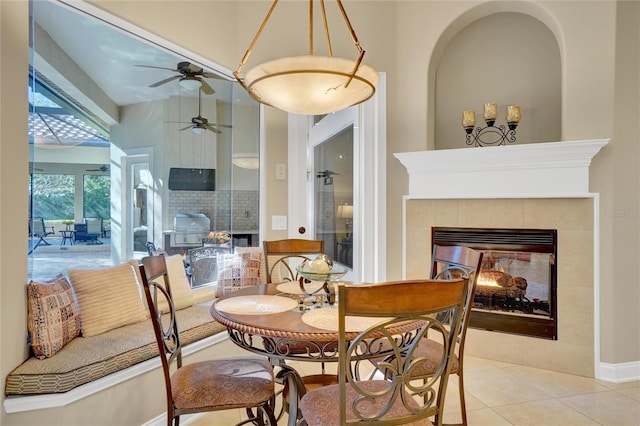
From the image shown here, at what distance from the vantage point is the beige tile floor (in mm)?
2217

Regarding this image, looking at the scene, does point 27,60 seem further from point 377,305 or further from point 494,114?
point 494,114

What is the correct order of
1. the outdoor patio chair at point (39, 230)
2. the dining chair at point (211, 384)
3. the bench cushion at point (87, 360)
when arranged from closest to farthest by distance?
the dining chair at point (211, 384), the bench cushion at point (87, 360), the outdoor patio chair at point (39, 230)

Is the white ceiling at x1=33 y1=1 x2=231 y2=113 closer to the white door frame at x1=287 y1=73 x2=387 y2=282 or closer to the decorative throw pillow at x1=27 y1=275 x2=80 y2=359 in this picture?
the white door frame at x1=287 y1=73 x2=387 y2=282

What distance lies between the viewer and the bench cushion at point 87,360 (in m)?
1.64

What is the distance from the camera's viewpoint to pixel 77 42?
88.0 inches

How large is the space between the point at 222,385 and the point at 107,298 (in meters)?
0.96

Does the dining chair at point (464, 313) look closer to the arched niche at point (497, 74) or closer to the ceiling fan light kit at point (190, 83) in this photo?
the arched niche at point (497, 74)

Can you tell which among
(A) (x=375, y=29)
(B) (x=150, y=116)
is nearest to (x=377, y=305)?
(B) (x=150, y=116)

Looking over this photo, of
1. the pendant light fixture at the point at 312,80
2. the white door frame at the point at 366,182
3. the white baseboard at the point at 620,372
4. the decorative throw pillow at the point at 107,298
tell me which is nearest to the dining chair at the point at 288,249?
the white door frame at the point at 366,182

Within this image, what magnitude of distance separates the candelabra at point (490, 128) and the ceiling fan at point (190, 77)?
6.97 ft

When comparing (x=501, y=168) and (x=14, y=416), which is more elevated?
(x=501, y=168)

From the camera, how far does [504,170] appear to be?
2.97 meters

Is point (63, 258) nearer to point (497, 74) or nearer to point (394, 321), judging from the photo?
point (394, 321)

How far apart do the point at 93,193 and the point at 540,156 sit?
3.06 meters
